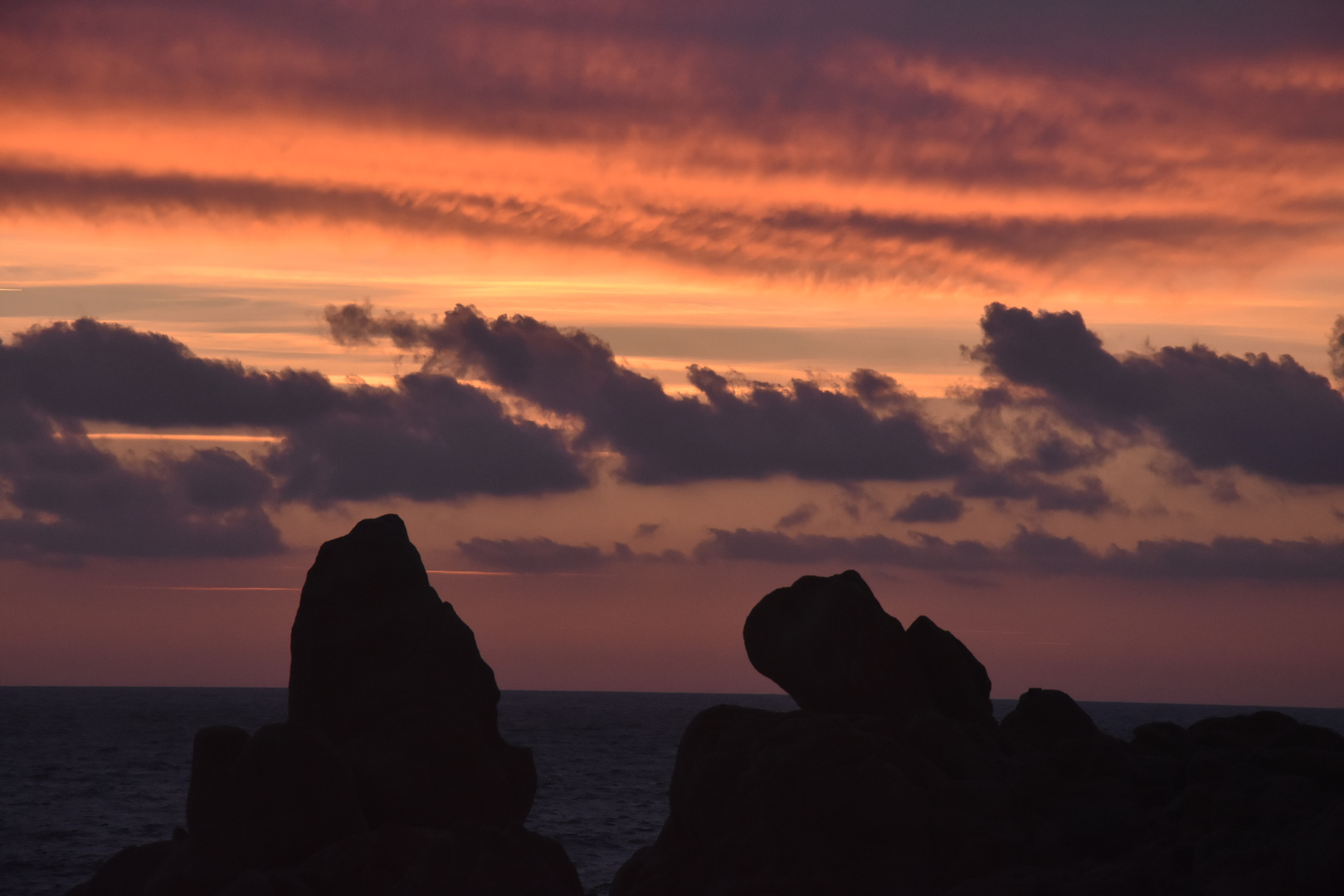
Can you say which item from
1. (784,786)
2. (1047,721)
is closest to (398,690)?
(784,786)

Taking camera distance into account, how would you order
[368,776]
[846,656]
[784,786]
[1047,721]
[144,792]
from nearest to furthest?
[784,786] < [368,776] < [846,656] < [1047,721] < [144,792]

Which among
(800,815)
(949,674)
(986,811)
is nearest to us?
(986,811)

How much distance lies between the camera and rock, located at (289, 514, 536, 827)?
91.0 ft

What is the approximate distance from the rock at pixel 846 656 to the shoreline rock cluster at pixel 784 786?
0.06 meters

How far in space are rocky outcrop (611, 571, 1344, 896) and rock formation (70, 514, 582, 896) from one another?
3.44m

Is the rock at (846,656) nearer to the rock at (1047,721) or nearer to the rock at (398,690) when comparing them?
the rock at (1047,721)

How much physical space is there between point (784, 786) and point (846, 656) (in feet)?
22.1

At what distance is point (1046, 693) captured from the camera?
A: 29.7 meters

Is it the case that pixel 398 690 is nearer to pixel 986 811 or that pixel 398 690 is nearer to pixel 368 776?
pixel 368 776

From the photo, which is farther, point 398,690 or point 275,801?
point 398,690

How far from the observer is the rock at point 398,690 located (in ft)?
91.0

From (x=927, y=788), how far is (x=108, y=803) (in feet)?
167

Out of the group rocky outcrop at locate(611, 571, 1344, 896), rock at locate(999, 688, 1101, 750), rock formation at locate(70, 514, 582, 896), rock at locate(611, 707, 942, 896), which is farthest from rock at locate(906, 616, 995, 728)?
rock formation at locate(70, 514, 582, 896)

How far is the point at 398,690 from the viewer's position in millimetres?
28578
